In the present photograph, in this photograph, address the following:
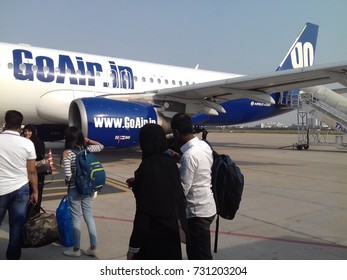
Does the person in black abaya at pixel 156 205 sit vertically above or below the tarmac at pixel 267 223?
above

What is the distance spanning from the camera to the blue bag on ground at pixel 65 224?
139 inches

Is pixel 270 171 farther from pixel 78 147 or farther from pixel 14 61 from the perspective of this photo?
pixel 14 61

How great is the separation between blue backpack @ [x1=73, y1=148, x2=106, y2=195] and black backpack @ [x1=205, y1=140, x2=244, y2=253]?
1.26 meters

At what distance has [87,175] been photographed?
322 centimetres

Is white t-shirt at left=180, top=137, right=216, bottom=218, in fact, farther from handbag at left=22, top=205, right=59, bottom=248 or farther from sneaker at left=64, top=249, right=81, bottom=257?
handbag at left=22, top=205, right=59, bottom=248

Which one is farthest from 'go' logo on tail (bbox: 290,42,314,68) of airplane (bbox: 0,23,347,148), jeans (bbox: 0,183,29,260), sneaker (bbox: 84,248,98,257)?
jeans (bbox: 0,183,29,260)

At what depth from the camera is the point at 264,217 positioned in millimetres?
4691

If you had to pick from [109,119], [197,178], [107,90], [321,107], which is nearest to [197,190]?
[197,178]

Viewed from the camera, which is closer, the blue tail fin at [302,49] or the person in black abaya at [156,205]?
the person in black abaya at [156,205]

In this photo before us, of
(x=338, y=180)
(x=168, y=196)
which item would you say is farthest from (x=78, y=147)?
(x=338, y=180)

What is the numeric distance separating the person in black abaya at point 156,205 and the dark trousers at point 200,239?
386 mm

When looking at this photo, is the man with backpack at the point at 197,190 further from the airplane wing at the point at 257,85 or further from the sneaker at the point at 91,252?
the airplane wing at the point at 257,85

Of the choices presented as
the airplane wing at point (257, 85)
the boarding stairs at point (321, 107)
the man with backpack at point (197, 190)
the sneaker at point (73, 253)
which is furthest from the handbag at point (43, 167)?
the boarding stairs at point (321, 107)

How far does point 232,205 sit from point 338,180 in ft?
20.2
